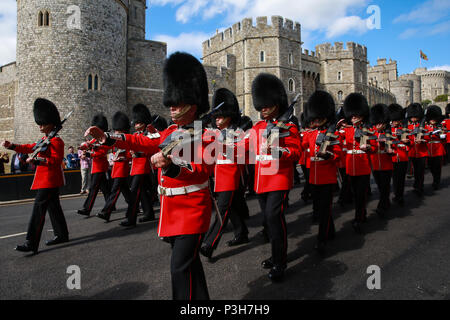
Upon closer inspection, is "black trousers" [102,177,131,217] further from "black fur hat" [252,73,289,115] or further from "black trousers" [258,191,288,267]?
"black trousers" [258,191,288,267]

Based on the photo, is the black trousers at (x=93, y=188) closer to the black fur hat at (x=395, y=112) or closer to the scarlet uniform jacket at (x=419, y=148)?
the black fur hat at (x=395, y=112)

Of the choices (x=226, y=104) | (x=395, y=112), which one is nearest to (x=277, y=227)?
(x=226, y=104)

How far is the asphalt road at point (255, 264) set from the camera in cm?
312

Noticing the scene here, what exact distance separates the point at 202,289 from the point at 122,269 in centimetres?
175


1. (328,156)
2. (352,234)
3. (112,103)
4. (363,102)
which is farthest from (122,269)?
(112,103)

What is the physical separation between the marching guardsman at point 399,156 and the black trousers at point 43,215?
6.38m

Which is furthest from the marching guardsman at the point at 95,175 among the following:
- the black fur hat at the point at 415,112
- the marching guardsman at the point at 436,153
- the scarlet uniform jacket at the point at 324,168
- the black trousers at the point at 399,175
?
the marching guardsman at the point at 436,153

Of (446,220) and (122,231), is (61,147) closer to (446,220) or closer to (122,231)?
(122,231)

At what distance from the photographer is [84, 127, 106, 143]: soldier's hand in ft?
8.11

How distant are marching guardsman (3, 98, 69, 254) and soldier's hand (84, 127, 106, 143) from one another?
277 cm

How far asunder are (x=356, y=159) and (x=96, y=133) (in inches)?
168

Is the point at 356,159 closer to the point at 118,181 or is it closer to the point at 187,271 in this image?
the point at 187,271
